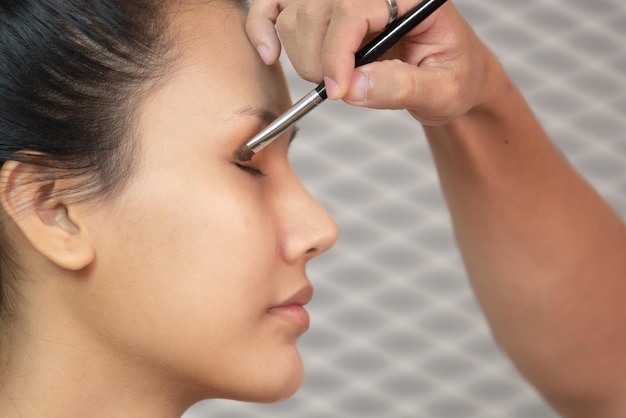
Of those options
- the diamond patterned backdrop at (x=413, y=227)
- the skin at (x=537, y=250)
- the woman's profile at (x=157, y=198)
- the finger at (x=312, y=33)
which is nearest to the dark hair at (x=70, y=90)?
the woman's profile at (x=157, y=198)

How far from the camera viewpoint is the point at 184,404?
0.69 metres

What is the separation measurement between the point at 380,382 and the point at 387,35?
2.24ft

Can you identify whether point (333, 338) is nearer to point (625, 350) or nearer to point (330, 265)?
point (330, 265)

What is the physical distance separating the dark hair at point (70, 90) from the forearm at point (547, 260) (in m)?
0.27

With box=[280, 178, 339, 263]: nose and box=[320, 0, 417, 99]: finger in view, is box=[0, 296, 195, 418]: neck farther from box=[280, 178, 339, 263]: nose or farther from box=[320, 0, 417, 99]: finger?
box=[320, 0, 417, 99]: finger

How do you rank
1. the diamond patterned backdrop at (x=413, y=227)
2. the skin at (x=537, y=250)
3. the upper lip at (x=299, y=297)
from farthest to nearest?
the diamond patterned backdrop at (x=413, y=227) < the skin at (x=537, y=250) < the upper lip at (x=299, y=297)

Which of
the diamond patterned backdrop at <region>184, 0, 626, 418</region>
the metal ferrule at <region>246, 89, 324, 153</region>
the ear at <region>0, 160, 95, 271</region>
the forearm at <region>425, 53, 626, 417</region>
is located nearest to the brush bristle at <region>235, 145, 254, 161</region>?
the metal ferrule at <region>246, 89, 324, 153</region>

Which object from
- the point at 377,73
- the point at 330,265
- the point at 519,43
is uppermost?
the point at 519,43

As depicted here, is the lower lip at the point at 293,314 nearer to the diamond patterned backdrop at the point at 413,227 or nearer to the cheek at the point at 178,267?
the cheek at the point at 178,267

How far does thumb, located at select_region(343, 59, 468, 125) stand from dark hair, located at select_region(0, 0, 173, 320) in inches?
5.6

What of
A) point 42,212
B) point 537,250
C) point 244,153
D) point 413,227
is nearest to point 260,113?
point 244,153

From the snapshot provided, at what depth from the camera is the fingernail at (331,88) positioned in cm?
58

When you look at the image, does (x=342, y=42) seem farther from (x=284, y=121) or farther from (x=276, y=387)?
(x=276, y=387)

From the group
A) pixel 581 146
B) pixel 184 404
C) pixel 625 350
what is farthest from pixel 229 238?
pixel 581 146
